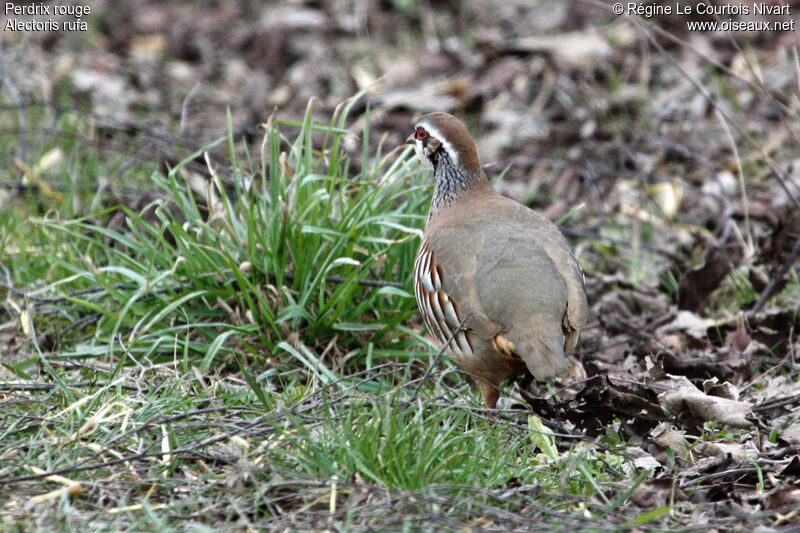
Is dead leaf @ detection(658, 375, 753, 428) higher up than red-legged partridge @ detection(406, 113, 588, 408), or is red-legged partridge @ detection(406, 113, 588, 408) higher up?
red-legged partridge @ detection(406, 113, 588, 408)

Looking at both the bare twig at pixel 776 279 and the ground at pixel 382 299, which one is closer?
the ground at pixel 382 299

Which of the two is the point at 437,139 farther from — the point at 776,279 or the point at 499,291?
the point at 776,279

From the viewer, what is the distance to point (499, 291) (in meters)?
3.54

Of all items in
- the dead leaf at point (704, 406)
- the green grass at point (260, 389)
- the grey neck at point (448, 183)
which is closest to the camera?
the green grass at point (260, 389)

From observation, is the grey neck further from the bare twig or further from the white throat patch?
the bare twig

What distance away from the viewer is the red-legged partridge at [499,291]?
3445mm

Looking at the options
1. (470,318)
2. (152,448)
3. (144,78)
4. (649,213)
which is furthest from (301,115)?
(152,448)

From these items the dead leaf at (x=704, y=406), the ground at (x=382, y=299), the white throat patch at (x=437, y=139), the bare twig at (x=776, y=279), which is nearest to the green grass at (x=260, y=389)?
the ground at (x=382, y=299)

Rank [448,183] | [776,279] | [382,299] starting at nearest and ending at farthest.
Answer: [448,183]
[382,299]
[776,279]

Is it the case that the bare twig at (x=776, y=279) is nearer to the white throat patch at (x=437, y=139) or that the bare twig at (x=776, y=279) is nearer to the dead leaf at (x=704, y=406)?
the dead leaf at (x=704, y=406)

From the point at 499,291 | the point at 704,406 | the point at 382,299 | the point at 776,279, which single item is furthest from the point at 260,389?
the point at 776,279

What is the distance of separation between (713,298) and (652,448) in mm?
1869

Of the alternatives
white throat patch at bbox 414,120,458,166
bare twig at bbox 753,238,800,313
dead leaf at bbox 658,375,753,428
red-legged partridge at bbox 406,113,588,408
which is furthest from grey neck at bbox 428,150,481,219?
bare twig at bbox 753,238,800,313

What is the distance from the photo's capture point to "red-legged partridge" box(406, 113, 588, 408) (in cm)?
345
